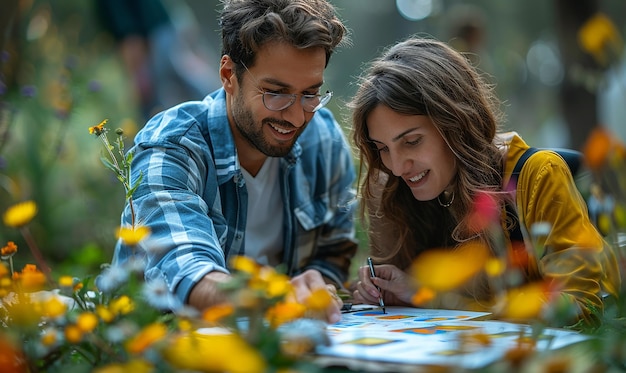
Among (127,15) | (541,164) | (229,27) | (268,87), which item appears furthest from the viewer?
(127,15)

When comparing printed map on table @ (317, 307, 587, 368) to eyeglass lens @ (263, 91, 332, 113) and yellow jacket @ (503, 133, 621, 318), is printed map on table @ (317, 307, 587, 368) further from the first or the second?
eyeglass lens @ (263, 91, 332, 113)

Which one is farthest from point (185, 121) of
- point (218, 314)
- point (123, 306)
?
point (218, 314)

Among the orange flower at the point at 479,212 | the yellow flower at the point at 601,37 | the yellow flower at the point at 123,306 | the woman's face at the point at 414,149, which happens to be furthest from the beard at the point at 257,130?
the yellow flower at the point at 601,37

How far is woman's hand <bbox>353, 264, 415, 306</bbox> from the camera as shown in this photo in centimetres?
246

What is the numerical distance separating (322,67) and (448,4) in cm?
1552

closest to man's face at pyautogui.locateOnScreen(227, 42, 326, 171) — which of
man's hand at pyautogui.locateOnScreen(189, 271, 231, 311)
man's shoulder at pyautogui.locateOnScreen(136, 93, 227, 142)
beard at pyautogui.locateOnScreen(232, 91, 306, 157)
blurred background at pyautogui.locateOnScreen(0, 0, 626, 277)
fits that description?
beard at pyautogui.locateOnScreen(232, 91, 306, 157)

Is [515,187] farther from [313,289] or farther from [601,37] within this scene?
[601,37]

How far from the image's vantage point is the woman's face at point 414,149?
92.2 inches

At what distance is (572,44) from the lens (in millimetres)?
6324

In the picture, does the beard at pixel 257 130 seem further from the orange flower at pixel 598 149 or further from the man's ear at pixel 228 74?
the orange flower at pixel 598 149

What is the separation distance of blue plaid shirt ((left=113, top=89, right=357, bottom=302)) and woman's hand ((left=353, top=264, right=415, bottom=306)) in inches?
16.2

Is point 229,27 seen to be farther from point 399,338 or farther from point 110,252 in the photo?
point 110,252

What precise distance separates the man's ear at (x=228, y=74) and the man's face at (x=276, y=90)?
21 mm

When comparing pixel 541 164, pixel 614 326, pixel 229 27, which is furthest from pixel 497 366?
pixel 229 27
